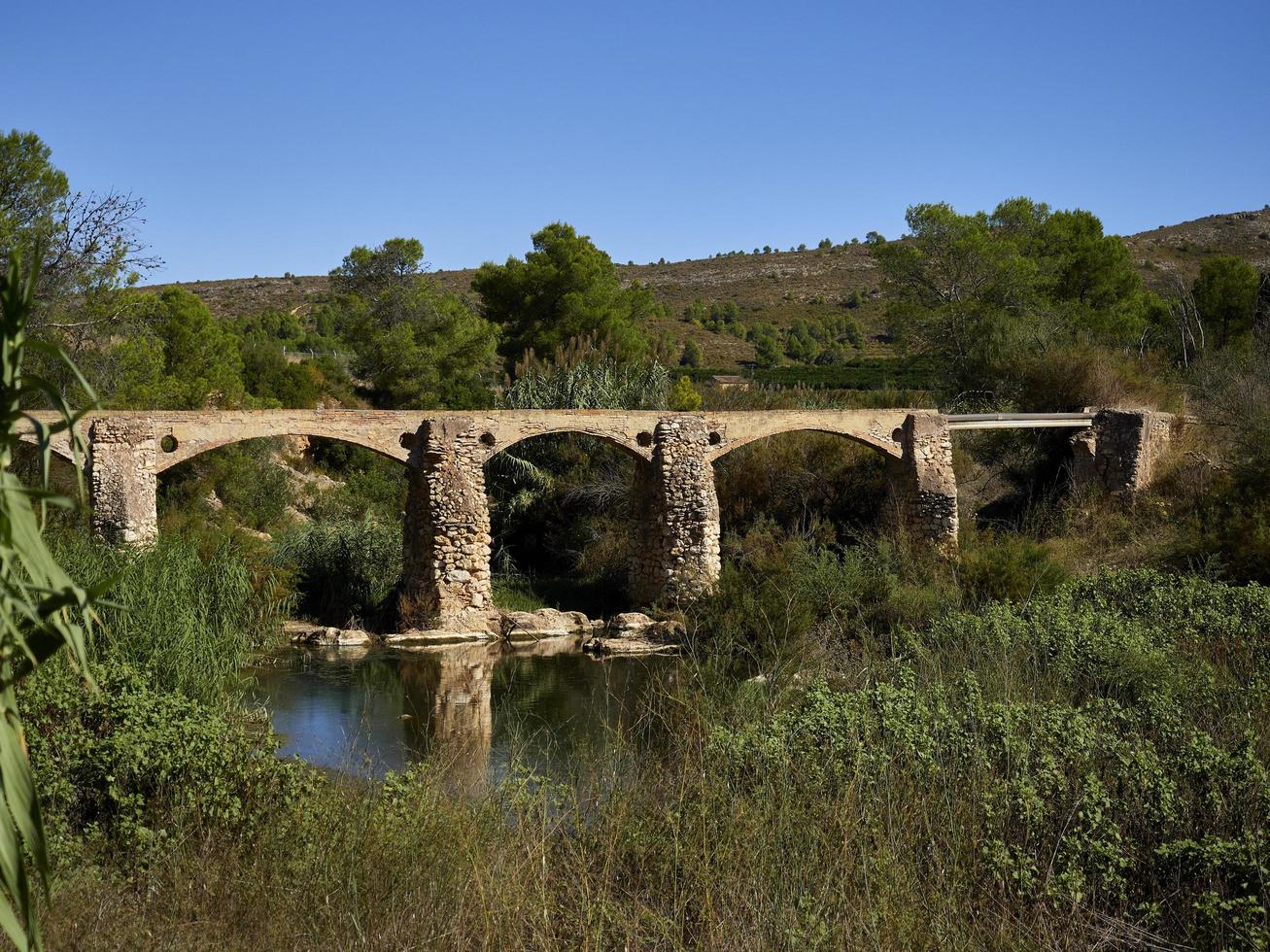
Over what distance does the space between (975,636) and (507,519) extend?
12.4 meters

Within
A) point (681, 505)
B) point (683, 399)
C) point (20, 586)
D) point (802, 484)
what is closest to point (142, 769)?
point (20, 586)

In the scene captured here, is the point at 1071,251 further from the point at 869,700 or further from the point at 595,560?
the point at 869,700

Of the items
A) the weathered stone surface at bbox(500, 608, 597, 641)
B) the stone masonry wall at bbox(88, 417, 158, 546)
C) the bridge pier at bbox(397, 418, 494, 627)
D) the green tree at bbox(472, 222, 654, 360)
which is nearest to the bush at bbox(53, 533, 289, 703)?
the stone masonry wall at bbox(88, 417, 158, 546)

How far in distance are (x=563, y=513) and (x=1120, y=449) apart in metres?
9.21

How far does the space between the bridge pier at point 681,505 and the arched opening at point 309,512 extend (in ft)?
12.8

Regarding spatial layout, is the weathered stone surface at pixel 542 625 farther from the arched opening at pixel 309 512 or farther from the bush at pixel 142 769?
the bush at pixel 142 769

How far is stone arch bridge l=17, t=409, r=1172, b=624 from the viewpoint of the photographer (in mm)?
15219

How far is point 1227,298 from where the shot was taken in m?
30.2

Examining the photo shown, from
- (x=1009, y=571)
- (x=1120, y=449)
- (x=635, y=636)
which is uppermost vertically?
(x=1120, y=449)

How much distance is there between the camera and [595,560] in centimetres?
2027

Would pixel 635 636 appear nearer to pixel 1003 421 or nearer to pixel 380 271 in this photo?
pixel 1003 421

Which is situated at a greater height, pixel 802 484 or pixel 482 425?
pixel 482 425

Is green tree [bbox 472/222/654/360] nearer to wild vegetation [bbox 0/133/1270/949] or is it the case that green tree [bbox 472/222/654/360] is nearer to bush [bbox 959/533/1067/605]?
wild vegetation [bbox 0/133/1270/949]

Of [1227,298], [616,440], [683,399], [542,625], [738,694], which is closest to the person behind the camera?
[738,694]
